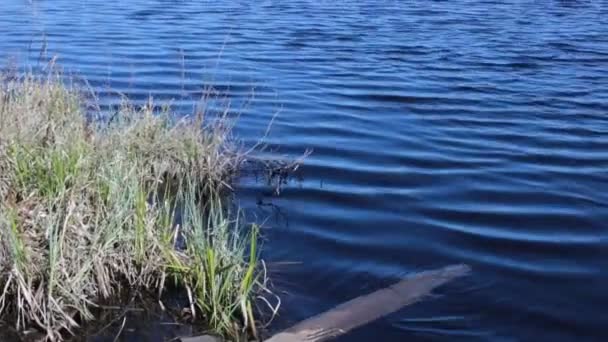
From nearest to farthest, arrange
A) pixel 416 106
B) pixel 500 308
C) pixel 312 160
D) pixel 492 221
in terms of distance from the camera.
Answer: pixel 500 308 → pixel 492 221 → pixel 312 160 → pixel 416 106

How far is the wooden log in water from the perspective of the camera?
5.50m

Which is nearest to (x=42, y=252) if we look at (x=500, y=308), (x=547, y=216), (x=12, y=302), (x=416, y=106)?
(x=12, y=302)

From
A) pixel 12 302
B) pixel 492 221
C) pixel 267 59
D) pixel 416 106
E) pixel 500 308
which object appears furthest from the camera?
pixel 267 59

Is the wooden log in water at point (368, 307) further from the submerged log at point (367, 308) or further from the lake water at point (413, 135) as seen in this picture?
the lake water at point (413, 135)

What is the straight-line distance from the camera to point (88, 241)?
5.64 metres

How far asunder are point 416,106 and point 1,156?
6.34 metres

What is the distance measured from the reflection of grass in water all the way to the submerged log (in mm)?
282

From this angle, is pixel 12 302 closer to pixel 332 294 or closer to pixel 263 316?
pixel 263 316

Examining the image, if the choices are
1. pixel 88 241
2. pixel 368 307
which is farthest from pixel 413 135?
pixel 88 241

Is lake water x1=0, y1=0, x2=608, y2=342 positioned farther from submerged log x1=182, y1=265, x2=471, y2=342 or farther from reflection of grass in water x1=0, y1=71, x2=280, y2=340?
reflection of grass in water x1=0, y1=71, x2=280, y2=340

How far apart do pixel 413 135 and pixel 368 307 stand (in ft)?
14.9

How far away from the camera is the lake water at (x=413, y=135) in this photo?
629 centimetres

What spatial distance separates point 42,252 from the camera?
5.50 m

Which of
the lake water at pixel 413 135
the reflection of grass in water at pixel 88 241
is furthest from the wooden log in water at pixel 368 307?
the reflection of grass in water at pixel 88 241
